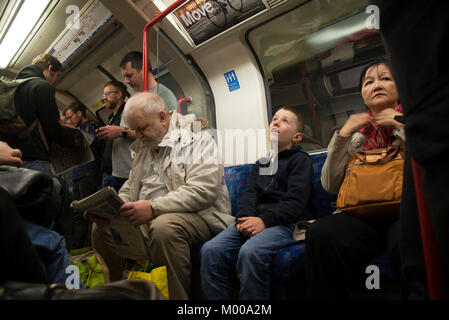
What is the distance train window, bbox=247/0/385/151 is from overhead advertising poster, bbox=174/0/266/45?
22cm

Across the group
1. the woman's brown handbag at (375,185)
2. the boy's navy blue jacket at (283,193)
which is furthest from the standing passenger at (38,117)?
the woman's brown handbag at (375,185)

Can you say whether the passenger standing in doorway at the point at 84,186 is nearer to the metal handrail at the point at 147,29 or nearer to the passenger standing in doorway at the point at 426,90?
the metal handrail at the point at 147,29

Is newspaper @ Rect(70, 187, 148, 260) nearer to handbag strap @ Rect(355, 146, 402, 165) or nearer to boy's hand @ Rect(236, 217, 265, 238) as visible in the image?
boy's hand @ Rect(236, 217, 265, 238)

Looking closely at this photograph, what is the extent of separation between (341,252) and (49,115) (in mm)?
2004

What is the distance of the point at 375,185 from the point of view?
1010 mm

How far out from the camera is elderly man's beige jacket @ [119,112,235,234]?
147cm

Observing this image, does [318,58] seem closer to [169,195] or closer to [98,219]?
[169,195]

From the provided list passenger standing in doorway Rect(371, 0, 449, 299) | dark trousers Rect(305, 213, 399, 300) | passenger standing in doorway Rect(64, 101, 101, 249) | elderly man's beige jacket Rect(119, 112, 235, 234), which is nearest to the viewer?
passenger standing in doorway Rect(371, 0, 449, 299)

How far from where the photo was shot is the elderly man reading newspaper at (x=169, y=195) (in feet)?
4.33

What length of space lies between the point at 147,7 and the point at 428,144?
10.0 feet

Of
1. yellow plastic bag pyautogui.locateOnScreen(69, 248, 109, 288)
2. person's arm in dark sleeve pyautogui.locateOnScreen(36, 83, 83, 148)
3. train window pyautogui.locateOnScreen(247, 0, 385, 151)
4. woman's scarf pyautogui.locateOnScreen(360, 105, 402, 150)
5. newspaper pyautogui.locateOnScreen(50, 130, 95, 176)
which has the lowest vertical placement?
yellow plastic bag pyautogui.locateOnScreen(69, 248, 109, 288)

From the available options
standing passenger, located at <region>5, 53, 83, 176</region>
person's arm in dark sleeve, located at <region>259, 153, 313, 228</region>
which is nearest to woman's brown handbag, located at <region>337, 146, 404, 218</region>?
person's arm in dark sleeve, located at <region>259, 153, 313, 228</region>

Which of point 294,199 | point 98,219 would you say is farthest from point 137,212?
point 294,199
